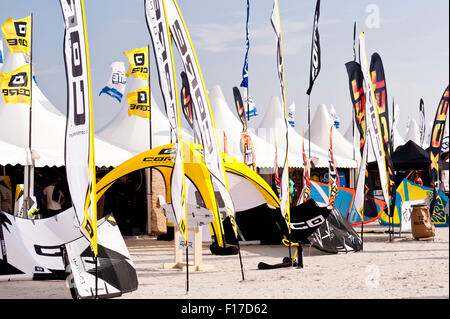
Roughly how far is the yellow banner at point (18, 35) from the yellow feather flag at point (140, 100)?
9.69ft

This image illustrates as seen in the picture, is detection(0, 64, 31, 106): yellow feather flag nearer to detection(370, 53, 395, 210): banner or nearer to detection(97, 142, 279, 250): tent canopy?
detection(97, 142, 279, 250): tent canopy

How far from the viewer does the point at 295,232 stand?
11641mm

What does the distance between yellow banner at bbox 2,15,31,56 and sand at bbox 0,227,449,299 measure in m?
4.86

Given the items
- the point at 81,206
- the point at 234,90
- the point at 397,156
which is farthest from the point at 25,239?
the point at 397,156

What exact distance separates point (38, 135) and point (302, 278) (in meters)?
7.81

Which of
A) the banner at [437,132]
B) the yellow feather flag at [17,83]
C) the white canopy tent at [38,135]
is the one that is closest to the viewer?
the yellow feather flag at [17,83]

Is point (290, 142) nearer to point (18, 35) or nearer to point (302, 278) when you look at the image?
point (18, 35)

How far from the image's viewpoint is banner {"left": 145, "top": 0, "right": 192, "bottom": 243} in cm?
693

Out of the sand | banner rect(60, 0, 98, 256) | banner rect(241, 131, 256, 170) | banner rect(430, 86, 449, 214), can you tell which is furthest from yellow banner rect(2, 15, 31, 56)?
banner rect(430, 86, 449, 214)

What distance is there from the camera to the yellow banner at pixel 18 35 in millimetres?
12805

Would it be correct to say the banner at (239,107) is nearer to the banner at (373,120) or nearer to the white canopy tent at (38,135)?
the white canopy tent at (38,135)

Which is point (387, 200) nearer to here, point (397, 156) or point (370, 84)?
point (370, 84)

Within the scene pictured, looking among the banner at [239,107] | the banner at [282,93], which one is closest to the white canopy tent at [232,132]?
the banner at [239,107]
